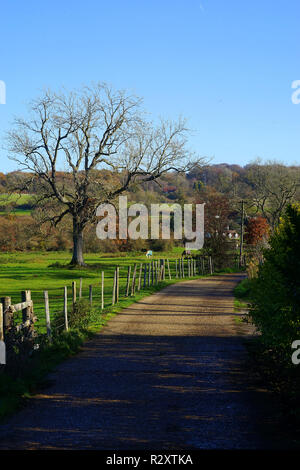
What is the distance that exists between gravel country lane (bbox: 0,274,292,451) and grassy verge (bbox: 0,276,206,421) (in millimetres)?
218

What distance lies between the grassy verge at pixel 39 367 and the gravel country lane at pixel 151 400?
0.71 feet

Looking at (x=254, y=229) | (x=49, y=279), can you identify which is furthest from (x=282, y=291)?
(x=254, y=229)

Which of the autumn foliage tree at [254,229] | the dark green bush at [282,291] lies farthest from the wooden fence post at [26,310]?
the autumn foliage tree at [254,229]

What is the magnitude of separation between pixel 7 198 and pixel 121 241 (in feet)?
105

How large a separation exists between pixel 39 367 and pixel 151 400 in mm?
3237

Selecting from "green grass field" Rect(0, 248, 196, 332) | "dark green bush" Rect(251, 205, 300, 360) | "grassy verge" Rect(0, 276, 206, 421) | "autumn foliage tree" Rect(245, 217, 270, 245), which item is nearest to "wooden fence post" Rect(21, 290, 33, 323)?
"grassy verge" Rect(0, 276, 206, 421)

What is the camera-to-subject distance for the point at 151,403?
870cm

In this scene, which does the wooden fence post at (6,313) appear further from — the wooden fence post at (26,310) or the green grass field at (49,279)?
the green grass field at (49,279)

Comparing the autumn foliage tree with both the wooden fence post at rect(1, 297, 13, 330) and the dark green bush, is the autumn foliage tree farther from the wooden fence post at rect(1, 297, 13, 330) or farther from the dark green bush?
the wooden fence post at rect(1, 297, 13, 330)

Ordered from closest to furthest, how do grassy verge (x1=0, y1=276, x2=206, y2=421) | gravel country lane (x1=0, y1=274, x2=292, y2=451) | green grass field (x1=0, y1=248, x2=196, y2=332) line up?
gravel country lane (x1=0, y1=274, x2=292, y2=451) < grassy verge (x1=0, y1=276, x2=206, y2=421) < green grass field (x1=0, y1=248, x2=196, y2=332)

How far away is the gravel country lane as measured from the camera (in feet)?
22.7

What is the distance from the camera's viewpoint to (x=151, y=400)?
350 inches
